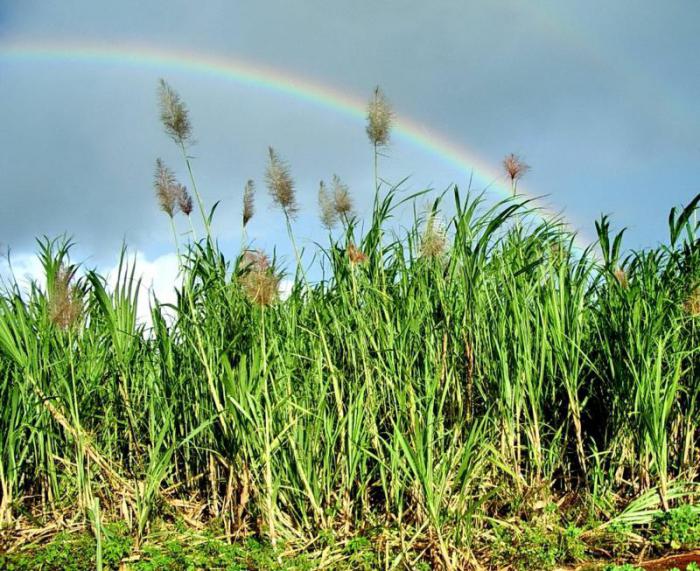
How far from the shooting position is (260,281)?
325 cm

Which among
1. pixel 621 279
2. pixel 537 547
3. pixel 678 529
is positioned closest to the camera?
pixel 537 547

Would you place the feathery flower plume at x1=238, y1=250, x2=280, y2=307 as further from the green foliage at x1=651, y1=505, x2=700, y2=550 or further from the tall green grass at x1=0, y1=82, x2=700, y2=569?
the green foliage at x1=651, y1=505, x2=700, y2=550

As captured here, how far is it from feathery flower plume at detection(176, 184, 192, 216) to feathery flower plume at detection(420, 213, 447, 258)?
124cm

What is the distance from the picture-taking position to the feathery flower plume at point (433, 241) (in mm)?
3431

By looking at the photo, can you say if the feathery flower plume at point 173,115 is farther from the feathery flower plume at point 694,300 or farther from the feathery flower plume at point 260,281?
the feathery flower plume at point 694,300

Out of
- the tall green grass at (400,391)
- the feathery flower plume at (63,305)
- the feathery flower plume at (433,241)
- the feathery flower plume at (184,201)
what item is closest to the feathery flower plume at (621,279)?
the tall green grass at (400,391)

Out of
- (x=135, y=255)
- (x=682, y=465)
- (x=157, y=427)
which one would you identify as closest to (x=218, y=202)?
(x=135, y=255)

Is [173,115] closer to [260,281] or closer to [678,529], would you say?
[260,281]

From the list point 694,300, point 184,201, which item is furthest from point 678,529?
point 184,201

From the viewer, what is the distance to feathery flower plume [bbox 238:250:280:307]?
3178 millimetres

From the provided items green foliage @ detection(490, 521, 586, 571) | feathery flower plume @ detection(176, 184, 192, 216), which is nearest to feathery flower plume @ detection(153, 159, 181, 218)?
feathery flower plume @ detection(176, 184, 192, 216)

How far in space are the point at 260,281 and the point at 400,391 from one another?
2.77ft

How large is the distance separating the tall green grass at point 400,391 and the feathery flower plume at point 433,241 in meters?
0.01

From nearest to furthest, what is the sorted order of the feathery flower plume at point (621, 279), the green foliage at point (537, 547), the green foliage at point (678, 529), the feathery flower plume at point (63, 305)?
the green foliage at point (537, 547), the green foliage at point (678, 529), the feathery flower plume at point (63, 305), the feathery flower plume at point (621, 279)
